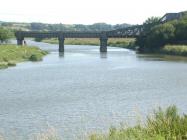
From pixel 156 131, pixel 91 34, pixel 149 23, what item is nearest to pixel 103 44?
pixel 91 34

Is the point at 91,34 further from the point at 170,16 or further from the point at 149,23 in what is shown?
the point at 170,16

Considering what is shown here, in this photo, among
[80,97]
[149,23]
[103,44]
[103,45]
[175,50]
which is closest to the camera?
[80,97]

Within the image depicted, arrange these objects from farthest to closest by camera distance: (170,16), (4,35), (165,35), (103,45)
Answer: (170,16) < (103,45) < (4,35) < (165,35)

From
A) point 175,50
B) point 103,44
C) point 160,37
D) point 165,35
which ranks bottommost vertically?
point 103,44

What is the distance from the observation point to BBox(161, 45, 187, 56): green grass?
106887 millimetres

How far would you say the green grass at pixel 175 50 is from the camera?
4208 inches

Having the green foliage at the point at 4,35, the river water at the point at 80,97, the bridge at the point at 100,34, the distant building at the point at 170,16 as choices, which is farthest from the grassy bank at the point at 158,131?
the distant building at the point at 170,16

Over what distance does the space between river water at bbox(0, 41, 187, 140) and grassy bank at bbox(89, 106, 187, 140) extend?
74cm

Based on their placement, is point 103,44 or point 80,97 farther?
point 103,44

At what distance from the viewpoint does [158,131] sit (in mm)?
15750

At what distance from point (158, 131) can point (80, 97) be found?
27198 millimetres

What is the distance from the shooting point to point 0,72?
218 feet

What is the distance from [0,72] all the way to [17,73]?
2.59 metres

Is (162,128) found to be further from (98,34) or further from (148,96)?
(98,34)
